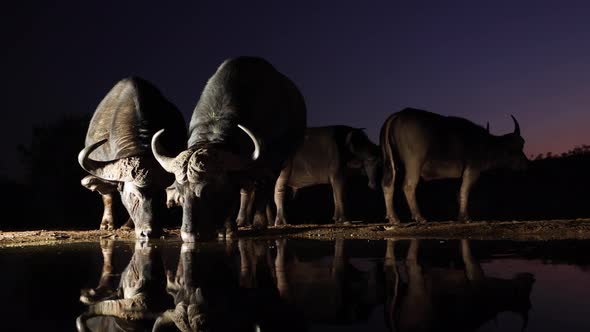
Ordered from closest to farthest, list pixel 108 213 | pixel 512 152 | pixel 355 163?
pixel 108 213 → pixel 512 152 → pixel 355 163

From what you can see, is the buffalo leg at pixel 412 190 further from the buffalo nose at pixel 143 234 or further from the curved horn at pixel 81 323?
the curved horn at pixel 81 323

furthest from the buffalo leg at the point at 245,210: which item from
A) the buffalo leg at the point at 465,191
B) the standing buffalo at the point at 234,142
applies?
the buffalo leg at the point at 465,191

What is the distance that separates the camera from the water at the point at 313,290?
2.99 meters

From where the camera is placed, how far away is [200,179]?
8.36m

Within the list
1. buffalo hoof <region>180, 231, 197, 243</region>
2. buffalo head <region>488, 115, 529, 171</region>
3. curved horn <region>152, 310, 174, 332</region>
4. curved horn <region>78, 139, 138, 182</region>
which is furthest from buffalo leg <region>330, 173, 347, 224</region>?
curved horn <region>152, 310, 174, 332</region>

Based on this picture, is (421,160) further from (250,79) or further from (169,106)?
(169,106)

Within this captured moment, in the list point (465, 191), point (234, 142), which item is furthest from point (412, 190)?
point (234, 142)

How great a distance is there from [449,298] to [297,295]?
947 millimetres

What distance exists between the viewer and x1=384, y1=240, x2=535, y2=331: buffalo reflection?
2873 millimetres

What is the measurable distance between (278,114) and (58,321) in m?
8.41

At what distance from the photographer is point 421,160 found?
1200 cm

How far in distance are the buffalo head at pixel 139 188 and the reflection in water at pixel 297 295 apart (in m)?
3.72

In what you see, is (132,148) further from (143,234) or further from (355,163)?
(355,163)

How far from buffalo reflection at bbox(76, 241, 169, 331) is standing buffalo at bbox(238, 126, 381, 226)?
8.13 meters
